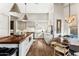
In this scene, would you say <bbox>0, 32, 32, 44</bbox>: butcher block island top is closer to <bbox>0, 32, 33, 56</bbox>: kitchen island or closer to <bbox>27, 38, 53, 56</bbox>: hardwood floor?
<bbox>0, 32, 33, 56</bbox>: kitchen island

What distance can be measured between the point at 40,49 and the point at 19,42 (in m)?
0.42

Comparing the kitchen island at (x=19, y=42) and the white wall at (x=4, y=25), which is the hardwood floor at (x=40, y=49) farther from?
the white wall at (x=4, y=25)

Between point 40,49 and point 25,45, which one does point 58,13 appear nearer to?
point 40,49

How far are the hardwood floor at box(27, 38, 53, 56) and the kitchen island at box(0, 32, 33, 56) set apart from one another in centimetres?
9

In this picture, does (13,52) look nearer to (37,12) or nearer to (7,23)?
(7,23)

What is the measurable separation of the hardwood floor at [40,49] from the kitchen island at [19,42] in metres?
0.09

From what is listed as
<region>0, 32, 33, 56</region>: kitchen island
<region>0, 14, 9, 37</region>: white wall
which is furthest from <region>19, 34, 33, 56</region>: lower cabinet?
<region>0, 14, 9, 37</region>: white wall

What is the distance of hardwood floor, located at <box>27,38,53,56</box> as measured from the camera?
2436 mm

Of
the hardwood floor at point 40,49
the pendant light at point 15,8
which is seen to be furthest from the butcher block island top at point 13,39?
the pendant light at point 15,8

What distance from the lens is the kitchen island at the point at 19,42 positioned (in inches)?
93.1

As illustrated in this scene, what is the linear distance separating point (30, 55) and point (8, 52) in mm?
405

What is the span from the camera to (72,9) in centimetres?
247

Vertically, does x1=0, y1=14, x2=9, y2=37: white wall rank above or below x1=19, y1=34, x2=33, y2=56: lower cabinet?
above

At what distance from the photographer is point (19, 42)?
2.38 metres
